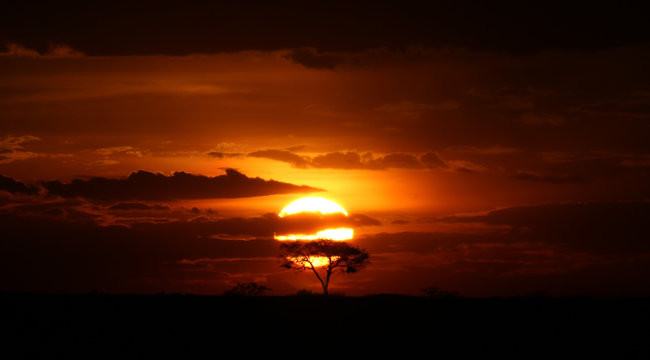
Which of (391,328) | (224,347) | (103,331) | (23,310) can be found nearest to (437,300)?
(391,328)

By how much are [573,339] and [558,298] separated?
12228 mm

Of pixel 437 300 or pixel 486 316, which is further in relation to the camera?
pixel 437 300

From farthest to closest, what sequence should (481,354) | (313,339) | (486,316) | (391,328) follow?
(486,316) < (391,328) < (313,339) < (481,354)

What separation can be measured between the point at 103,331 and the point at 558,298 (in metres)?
29.7

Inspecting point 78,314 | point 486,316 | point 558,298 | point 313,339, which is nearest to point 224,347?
point 313,339

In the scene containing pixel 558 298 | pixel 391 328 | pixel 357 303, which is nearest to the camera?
pixel 391 328

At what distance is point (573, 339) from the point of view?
38.8m

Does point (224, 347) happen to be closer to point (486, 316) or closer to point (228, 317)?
point (228, 317)

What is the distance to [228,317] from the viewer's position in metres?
42.2

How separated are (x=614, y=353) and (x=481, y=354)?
21.2 feet

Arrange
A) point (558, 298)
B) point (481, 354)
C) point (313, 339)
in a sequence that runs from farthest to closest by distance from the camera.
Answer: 1. point (558, 298)
2. point (313, 339)
3. point (481, 354)

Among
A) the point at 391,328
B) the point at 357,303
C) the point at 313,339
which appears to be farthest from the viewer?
the point at 357,303

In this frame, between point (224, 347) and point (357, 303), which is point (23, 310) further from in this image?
point (357, 303)

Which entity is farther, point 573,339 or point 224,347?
point 573,339
